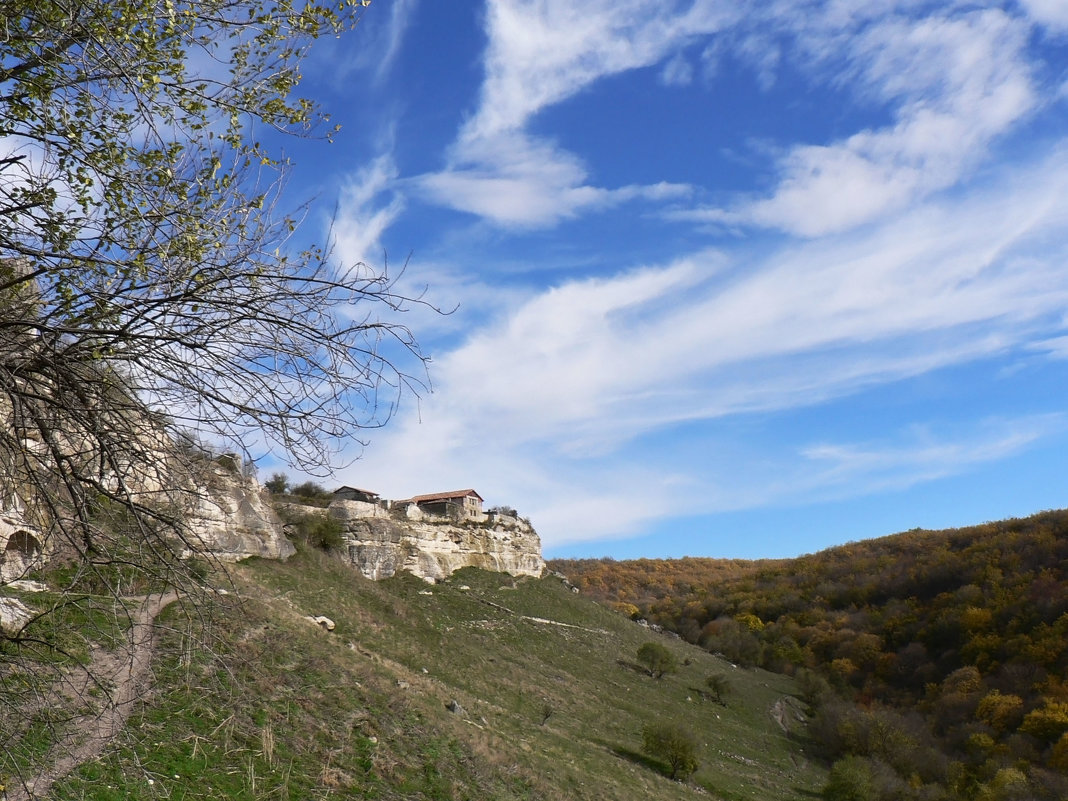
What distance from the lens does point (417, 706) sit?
15.9 meters

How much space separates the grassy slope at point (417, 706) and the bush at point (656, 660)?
733 millimetres

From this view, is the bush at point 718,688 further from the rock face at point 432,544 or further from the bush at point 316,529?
the bush at point 316,529

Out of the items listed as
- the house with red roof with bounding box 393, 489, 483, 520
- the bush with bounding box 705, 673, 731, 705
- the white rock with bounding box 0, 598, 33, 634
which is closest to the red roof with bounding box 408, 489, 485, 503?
the house with red roof with bounding box 393, 489, 483, 520

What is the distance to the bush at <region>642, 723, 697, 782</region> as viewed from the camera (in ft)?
81.0

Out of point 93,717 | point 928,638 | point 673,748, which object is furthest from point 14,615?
point 928,638

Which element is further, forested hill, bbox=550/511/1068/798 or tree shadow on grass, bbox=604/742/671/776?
forested hill, bbox=550/511/1068/798

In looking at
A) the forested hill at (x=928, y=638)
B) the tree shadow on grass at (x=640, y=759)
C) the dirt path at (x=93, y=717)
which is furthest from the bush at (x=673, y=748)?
the dirt path at (x=93, y=717)

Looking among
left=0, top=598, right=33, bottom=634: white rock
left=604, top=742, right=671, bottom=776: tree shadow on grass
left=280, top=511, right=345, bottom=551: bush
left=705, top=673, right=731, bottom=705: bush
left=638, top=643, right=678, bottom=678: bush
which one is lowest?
left=604, top=742, right=671, bottom=776: tree shadow on grass

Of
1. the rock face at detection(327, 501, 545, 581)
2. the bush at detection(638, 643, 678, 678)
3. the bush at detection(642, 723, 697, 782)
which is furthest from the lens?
the bush at detection(638, 643, 678, 678)

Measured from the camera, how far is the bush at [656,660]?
39.1m

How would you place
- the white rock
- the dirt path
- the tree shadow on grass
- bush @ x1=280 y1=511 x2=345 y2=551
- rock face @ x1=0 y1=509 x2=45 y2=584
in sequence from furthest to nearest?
bush @ x1=280 y1=511 x2=345 y2=551, the tree shadow on grass, rock face @ x1=0 y1=509 x2=45 y2=584, the white rock, the dirt path

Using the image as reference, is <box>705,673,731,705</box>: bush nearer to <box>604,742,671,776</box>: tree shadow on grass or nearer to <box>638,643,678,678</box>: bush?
<box>638,643,678,678</box>: bush

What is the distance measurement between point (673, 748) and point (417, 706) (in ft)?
42.7

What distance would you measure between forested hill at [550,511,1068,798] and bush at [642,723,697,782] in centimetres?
992
